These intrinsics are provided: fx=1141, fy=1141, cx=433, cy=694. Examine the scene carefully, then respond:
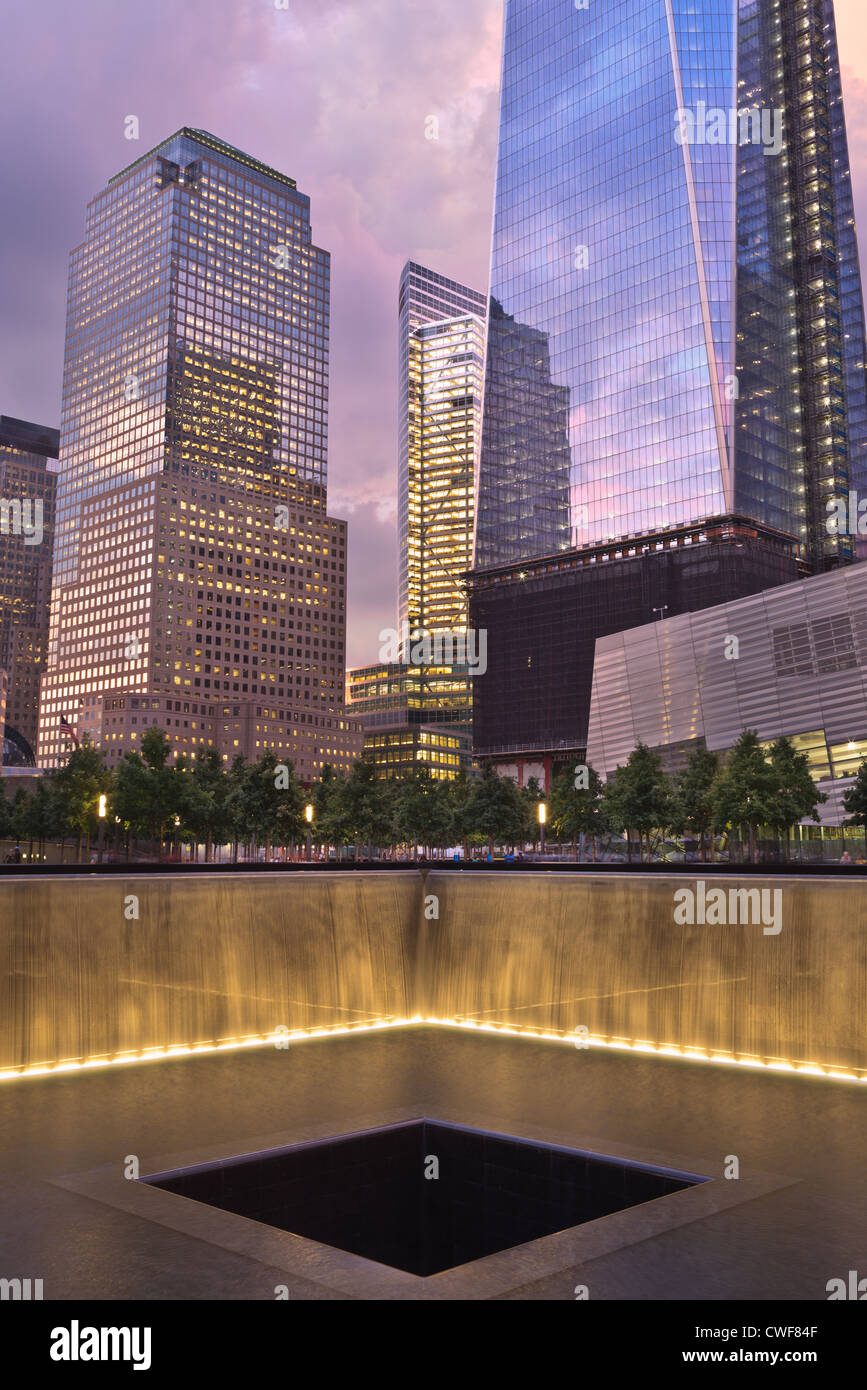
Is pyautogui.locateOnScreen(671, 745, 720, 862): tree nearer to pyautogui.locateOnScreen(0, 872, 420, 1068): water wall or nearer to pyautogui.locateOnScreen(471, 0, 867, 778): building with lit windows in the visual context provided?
pyautogui.locateOnScreen(0, 872, 420, 1068): water wall

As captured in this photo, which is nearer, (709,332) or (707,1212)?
(707,1212)

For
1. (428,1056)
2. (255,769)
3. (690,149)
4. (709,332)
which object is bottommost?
(428,1056)

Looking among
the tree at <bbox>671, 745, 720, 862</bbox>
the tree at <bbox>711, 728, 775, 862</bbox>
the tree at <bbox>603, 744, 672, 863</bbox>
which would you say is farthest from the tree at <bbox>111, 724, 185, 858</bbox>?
the tree at <bbox>711, 728, 775, 862</bbox>

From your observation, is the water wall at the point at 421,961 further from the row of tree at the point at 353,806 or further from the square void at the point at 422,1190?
the row of tree at the point at 353,806

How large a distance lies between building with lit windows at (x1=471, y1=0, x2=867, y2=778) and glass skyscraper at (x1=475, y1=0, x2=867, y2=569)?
0.34 meters

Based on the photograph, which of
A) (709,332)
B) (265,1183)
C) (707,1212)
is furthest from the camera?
(709,332)

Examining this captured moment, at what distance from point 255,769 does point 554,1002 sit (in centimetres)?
8240

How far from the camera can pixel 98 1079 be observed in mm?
21297

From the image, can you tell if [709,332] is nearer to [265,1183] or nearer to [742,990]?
[742,990]

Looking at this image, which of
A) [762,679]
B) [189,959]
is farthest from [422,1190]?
[762,679]

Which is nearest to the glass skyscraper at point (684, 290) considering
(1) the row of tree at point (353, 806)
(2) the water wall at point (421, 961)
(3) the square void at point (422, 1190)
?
(1) the row of tree at point (353, 806)
